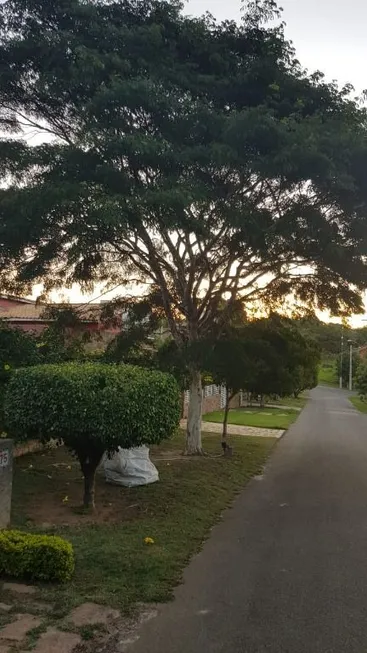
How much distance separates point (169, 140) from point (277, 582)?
24.1 feet

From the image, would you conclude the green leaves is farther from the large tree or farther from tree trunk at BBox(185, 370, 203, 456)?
tree trunk at BBox(185, 370, 203, 456)

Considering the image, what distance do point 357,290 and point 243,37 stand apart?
651 centimetres

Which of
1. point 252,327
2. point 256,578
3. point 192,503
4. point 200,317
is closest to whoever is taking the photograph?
point 256,578

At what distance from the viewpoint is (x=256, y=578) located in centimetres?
598

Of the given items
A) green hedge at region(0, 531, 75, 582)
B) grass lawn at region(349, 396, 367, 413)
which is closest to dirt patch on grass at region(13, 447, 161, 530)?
green hedge at region(0, 531, 75, 582)

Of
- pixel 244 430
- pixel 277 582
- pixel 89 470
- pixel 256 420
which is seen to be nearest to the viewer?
pixel 277 582

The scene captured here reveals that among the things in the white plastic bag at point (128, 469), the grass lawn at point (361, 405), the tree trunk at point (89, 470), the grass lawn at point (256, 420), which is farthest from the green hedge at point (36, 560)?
the grass lawn at point (361, 405)

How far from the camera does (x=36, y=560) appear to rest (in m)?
5.43

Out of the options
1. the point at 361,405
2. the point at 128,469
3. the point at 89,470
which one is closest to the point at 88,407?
the point at 89,470

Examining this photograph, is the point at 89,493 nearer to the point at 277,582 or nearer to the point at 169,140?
the point at 277,582

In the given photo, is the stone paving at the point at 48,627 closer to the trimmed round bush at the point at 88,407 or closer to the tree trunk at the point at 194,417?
the trimmed round bush at the point at 88,407

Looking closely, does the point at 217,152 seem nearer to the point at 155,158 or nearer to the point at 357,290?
the point at 155,158

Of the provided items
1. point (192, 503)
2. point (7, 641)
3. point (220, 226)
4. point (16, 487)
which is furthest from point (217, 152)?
point (7, 641)

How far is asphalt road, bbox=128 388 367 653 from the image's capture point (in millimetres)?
4469
